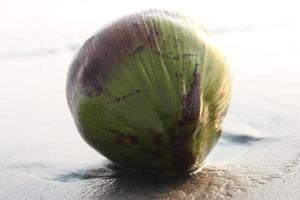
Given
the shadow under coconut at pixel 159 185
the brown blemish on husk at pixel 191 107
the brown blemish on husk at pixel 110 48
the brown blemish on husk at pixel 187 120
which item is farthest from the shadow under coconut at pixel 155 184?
the brown blemish on husk at pixel 110 48

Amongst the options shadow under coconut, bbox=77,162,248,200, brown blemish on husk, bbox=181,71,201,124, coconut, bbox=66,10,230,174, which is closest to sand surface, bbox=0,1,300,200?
shadow under coconut, bbox=77,162,248,200

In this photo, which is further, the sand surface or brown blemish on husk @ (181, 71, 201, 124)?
the sand surface

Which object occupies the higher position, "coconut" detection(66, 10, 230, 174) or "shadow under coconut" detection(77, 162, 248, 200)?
"coconut" detection(66, 10, 230, 174)

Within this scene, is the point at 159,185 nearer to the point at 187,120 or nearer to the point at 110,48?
the point at 187,120

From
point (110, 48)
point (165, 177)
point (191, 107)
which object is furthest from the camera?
point (165, 177)

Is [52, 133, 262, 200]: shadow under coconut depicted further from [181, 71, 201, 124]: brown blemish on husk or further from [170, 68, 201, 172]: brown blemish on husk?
[181, 71, 201, 124]: brown blemish on husk

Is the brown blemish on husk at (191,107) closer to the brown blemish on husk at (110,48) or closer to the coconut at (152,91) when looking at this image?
the coconut at (152,91)

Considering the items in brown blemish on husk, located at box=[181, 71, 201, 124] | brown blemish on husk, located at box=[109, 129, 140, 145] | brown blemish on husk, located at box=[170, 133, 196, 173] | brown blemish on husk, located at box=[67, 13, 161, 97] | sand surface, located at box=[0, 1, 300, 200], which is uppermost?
brown blemish on husk, located at box=[67, 13, 161, 97]

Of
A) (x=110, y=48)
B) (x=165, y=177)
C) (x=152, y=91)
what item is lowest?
(x=165, y=177)

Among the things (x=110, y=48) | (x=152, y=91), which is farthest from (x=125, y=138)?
(x=110, y=48)
